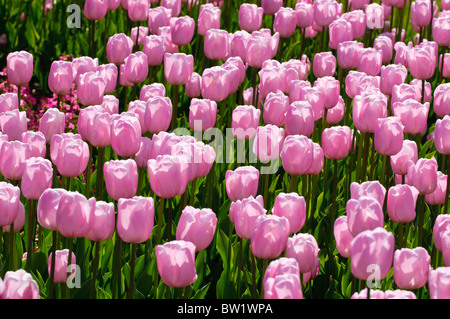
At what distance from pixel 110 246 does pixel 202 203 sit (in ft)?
2.23

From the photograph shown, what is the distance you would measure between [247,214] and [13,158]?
96 cm

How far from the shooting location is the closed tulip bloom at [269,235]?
2.44 m

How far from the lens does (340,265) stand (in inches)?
130

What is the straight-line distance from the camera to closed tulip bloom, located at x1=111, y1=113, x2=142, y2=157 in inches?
122

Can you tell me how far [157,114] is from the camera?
11.4 ft

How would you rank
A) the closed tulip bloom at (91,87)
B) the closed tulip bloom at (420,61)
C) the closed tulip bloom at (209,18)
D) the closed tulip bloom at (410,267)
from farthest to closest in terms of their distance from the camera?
the closed tulip bloom at (209,18)
the closed tulip bloom at (420,61)
the closed tulip bloom at (91,87)
the closed tulip bloom at (410,267)

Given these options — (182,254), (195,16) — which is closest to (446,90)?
(182,254)

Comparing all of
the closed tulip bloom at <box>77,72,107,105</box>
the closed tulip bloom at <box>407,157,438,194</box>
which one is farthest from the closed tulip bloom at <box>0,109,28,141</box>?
the closed tulip bloom at <box>407,157,438,194</box>

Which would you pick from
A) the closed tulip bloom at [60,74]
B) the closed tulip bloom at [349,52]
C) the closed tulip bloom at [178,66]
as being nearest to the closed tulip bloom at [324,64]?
the closed tulip bloom at [349,52]

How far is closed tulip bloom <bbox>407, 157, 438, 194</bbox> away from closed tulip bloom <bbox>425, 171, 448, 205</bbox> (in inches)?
7.6

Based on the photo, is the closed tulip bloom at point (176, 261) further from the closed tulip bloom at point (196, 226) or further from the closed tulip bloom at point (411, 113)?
the closed tulip bloom at point (411, 113)

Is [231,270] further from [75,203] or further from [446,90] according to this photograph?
[446,90]

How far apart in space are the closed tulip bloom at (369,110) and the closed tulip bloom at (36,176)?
4.57 feet

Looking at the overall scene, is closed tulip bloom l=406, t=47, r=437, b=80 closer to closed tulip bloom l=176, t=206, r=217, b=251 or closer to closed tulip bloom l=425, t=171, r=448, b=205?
closed tulip bloom l=425, t=171, r=448, b=205
